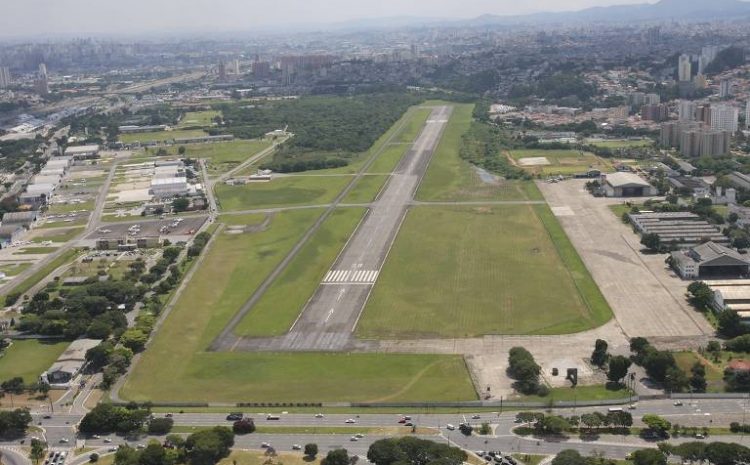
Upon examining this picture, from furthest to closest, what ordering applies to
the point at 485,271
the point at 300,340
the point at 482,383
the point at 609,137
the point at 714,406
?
the point at 609,137
the point at 485,271
the point at 300,340
the point at 482,383
the point at 714,406

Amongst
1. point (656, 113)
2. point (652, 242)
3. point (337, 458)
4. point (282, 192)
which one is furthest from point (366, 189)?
point (656, 113)

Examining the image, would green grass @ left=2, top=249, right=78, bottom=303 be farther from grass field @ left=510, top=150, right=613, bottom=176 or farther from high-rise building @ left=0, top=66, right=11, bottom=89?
high-rise building @ left=0, top=66, right=11, bottom=89

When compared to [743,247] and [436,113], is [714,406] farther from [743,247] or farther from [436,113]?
[436,113]

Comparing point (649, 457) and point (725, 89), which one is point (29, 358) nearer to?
point (649, 457)

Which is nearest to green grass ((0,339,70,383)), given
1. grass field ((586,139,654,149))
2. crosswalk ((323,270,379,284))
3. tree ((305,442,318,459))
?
tree ((305,442,318,459))

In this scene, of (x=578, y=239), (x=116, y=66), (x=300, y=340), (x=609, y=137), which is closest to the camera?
(x=300, y=340)

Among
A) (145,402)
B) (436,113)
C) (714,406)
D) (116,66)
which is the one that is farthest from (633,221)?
(116,66)
